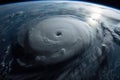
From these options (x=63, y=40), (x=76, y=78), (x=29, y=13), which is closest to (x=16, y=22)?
(x=29, y=13)

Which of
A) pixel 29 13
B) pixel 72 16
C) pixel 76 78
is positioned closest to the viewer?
pixel 76 78

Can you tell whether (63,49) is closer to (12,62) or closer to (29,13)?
(12,62)

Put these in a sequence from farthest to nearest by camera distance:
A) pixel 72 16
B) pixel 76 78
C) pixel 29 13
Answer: pixel 29 13 → pixel 72 16 → pixel 76 78

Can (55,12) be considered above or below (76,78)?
above

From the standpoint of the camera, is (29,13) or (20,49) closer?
(20,49)
